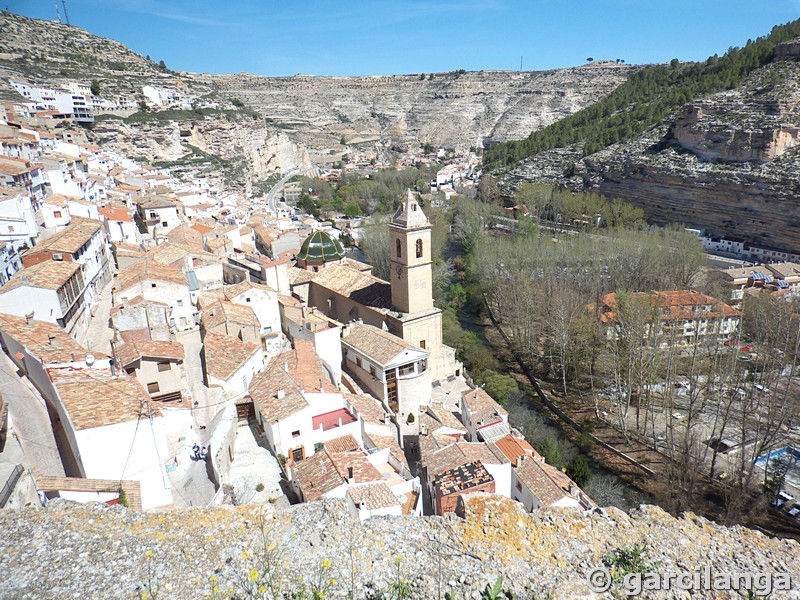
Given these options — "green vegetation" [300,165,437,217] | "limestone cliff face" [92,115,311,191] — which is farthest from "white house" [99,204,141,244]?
"limestone cliff face" [92,115,311,191]

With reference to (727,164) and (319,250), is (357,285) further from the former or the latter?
(727,164)

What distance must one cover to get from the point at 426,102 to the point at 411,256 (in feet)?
352

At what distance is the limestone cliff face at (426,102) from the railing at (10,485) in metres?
89.0

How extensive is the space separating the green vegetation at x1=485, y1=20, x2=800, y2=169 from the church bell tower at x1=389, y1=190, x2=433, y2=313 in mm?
42948

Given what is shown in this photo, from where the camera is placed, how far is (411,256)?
18.6m

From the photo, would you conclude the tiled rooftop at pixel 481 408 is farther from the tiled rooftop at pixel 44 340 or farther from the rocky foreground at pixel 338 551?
the tiled rooftop at pixel 44 340

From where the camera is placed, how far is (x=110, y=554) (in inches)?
208

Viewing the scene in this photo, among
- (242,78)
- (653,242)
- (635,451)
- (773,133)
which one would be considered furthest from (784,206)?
(242,78)

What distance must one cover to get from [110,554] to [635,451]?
19.0m

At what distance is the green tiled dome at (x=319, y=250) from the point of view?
2486 centimetres

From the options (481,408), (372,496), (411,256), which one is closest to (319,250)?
(411,256)

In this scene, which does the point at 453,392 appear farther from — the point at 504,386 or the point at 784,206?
the point at 784,206

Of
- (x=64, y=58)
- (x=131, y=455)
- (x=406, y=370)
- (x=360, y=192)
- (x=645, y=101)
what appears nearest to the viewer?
(x=131, y=455)

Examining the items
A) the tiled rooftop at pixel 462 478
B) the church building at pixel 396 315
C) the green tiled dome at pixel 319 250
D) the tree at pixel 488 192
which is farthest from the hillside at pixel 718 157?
the tiled rooftop at pixel 462 478
